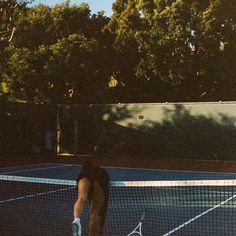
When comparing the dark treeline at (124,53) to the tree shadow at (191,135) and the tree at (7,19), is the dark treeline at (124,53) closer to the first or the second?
the tree at (7,19)

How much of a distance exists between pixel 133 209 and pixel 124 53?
25972 millimetres

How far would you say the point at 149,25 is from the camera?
34.7 meters

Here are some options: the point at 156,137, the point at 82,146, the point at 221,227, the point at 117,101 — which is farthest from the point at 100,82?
the point at 221,227

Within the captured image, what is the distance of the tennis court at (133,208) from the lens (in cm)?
828

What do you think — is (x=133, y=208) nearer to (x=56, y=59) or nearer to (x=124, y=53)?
(x=56, y=59)

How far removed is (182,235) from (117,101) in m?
29.2

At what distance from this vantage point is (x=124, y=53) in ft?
118

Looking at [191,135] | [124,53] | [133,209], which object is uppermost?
[124,53]

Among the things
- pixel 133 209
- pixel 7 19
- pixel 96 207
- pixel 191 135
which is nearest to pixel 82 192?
pixel 96 207

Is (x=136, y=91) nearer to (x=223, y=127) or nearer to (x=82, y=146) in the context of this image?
(x=82, y=146)

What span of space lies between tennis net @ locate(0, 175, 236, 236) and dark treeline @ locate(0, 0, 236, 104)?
19.4 m

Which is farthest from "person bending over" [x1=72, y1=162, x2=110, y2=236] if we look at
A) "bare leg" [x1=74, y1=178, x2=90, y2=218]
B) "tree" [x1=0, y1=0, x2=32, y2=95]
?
"tree" [x1=0, y1=0, x2=32, y2=95]

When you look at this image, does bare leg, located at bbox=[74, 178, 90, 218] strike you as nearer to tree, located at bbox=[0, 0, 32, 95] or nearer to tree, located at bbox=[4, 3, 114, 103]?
tree, located at bbox=[4, 3, 114, 103]

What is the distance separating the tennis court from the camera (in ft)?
27.2
